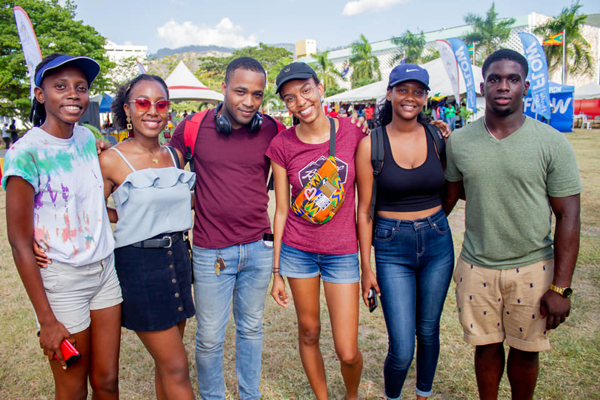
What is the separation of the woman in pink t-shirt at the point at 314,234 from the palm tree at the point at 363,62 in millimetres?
46755

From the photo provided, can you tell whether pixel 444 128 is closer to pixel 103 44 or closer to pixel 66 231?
pixel 66 231

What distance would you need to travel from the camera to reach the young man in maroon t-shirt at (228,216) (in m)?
2.59

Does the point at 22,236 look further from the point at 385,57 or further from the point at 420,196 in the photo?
the point at 385,57

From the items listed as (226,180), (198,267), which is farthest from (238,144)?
(198,267)

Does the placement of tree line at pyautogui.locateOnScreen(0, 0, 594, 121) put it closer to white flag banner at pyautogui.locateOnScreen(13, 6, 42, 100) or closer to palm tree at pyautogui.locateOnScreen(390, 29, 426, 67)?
palm tree at pyautogui.locateOnScreen(390, 29, 426, 67)

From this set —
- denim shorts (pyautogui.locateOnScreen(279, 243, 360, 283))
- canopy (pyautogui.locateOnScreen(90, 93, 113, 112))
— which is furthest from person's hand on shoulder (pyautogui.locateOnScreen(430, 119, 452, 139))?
canopy (pyautogui.locateOnScreen(90, 93, 113, 112))

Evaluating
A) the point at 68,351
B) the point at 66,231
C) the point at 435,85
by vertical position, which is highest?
the point at 435,85

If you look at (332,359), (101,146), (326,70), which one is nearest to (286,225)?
(101,146)

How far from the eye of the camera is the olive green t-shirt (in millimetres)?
2119

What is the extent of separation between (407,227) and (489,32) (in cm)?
4849

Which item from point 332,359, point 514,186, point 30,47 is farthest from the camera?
point 30,47

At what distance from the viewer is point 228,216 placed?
258cm

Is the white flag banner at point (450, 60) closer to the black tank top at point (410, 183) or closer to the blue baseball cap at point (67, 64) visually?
the black tank top at point (410, 183)

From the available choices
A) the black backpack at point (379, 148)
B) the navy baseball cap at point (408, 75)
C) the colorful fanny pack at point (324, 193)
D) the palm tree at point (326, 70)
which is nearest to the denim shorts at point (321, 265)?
the colorful fanny pack at point (324, 193)
